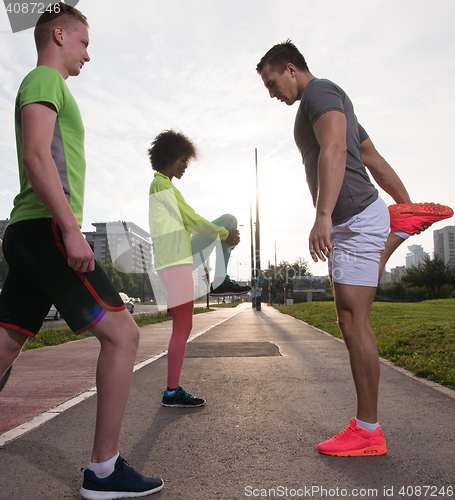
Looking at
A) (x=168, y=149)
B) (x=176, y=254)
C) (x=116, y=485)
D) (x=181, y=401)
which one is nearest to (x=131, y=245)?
(x=168, y=149)

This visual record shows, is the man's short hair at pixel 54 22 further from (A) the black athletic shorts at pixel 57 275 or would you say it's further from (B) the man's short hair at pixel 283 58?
(B) the man's short hair at pixel 283 58

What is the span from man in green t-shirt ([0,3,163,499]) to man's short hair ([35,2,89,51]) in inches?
4.3

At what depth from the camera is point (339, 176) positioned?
2434 millimetres

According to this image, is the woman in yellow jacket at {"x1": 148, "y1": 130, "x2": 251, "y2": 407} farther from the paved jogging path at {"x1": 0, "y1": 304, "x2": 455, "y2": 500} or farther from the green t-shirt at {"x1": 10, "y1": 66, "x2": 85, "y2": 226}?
the green t-shirt at {"x1": 10, "y1": 66, "x2": 85, "y2": 226}

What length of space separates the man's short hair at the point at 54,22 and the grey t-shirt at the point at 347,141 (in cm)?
135

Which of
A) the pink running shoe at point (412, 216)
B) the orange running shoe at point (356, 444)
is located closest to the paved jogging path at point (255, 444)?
the orange running shoe at point (356, 444)

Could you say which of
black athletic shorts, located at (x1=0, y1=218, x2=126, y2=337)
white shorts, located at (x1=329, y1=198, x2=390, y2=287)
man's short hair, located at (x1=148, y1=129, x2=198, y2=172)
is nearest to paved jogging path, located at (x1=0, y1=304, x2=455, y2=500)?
black athletic shorts, located at (x1=0, y1=218, x2=126, y2=337)

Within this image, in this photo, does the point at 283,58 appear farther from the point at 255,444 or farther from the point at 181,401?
the point at 181,401

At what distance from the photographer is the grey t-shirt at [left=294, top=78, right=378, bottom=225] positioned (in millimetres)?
2512

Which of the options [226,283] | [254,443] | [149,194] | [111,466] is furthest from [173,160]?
[111,466]

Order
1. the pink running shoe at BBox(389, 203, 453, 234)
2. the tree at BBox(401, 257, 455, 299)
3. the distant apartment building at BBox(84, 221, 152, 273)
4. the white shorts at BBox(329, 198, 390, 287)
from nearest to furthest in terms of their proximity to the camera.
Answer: the white shorts at BBox(329, 198, 390, 287), the pink running shoe at BBox(389, 203, 453, 234), the distant apartment building at BBox(84, 221, 152, 273), the tree at BBox(401, 257, 455, 299)

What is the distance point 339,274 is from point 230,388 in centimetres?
208

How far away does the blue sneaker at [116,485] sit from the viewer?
1788 mm

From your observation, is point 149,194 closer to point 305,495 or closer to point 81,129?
point 81,129
